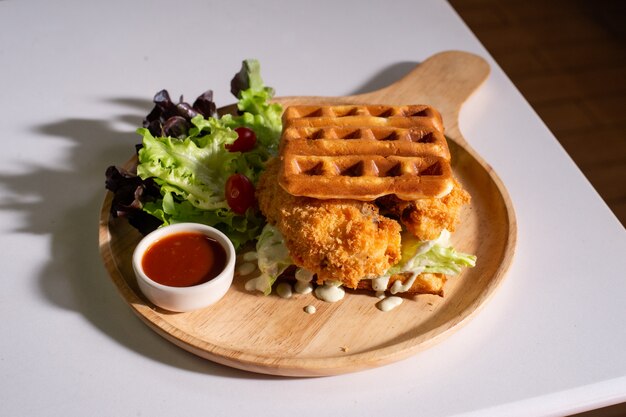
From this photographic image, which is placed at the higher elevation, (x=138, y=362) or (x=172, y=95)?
(x=172, y=95)

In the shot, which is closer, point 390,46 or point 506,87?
point 506,87

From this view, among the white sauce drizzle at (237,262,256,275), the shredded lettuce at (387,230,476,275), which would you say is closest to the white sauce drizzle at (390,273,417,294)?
the shredded lettuce at (387,230,476,275)

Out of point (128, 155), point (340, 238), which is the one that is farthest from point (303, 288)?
point (128, 155)

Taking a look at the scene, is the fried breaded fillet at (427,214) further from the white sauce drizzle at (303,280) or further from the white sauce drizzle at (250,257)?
the white sauce drizzle at (250,257)

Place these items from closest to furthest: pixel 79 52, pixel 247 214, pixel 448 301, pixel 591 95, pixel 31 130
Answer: pixel 448 301 → pixel 247 214 → pixel 31 130 → pixel 79 52 → pixel 591 95

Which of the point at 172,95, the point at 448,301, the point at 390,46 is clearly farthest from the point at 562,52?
the point at 448,301

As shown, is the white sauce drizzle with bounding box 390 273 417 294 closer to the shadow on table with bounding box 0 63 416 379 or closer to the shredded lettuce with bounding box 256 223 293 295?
the shredded lettuce with bounding box 256 223 293 295

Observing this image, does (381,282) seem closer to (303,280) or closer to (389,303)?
(389,303)

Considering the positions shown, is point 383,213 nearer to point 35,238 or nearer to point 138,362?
point 138,362
